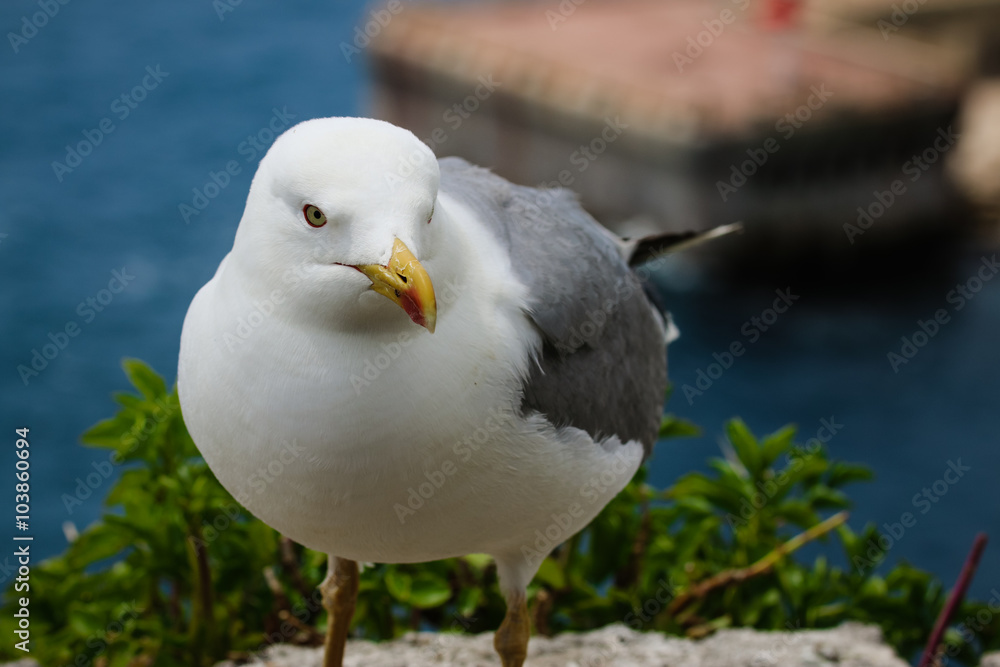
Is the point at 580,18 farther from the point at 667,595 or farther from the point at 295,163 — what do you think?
the point at 295,163

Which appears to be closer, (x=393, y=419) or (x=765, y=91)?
(x=393, y=419)

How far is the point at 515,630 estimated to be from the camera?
2797 millimetres

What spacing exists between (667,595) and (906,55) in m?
10.6

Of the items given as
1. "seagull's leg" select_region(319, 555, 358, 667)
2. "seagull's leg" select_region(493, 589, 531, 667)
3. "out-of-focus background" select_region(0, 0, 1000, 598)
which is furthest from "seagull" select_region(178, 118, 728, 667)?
"out-of-focus background" select_region(0, 0, 1000, 598)

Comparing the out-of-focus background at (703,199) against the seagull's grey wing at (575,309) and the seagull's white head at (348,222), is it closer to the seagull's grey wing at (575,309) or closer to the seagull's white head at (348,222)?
the seagull's grey wing at (575,309)

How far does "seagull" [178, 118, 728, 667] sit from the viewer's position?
2025mm

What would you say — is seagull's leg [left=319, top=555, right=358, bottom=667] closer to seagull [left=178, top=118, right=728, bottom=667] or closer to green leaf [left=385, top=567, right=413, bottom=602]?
green leaf [left=385, top=567, right=413, bottom=602]

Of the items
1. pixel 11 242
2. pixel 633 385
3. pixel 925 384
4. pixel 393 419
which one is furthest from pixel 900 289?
pixel 393 419

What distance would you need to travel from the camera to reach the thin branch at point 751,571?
136 inches

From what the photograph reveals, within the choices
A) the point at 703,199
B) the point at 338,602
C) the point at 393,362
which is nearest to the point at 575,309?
the point at 393,362

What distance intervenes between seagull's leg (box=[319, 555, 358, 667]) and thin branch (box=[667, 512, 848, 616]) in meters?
1.07

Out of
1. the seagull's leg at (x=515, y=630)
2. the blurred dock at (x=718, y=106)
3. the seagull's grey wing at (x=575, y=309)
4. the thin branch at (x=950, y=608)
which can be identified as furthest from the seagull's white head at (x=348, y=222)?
the blurred dock at (x=718, y=106)

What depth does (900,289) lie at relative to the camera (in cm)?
1237

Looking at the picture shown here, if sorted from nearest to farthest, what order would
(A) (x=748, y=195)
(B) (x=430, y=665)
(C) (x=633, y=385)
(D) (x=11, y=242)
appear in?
(C) (x=633, y=385)
(B) (x=430, y=665)
(A) (x=748, y=195)
(D) (x=11, y=242)
